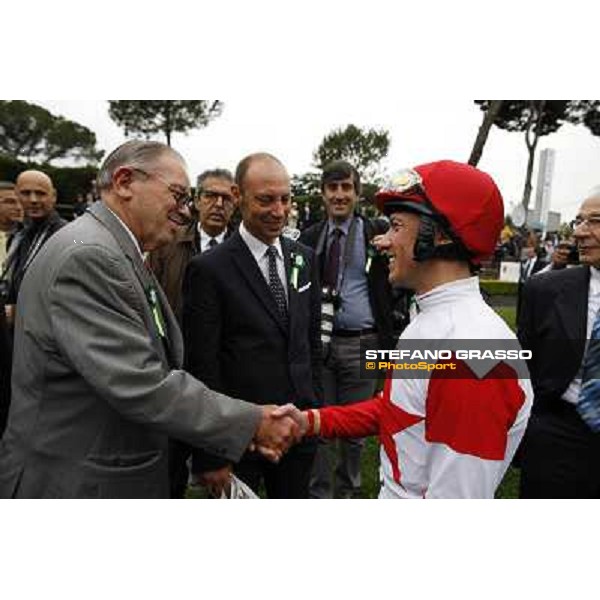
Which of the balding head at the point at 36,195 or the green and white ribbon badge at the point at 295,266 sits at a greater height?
the balding head at the point at 36,195

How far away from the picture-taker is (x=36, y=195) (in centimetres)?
509

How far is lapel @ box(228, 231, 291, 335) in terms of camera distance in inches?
114

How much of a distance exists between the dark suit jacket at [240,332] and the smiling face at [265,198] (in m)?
0.11

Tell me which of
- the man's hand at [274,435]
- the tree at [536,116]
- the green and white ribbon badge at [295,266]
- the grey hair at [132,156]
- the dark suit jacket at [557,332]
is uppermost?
the tree at [536,116]

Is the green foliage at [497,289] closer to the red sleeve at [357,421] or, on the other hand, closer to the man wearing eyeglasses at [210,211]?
the man wearing eyeglasses at [210,211]

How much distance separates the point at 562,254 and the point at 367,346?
2.17 m

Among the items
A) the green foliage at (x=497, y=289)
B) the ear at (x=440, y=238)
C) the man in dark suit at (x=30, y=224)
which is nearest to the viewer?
the ear at (x=440, y=238)

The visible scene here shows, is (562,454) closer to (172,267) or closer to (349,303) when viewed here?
(349,303)

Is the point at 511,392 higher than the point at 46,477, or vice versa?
the point at 511,392

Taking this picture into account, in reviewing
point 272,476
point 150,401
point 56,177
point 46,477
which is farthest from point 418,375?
point 56,177

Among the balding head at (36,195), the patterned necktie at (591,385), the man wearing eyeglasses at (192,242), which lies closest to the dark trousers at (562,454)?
the patterned necktie at (591,385)

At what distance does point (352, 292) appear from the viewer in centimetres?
436

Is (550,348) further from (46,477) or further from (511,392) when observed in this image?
(46,477)

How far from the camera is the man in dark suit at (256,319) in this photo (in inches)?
112
